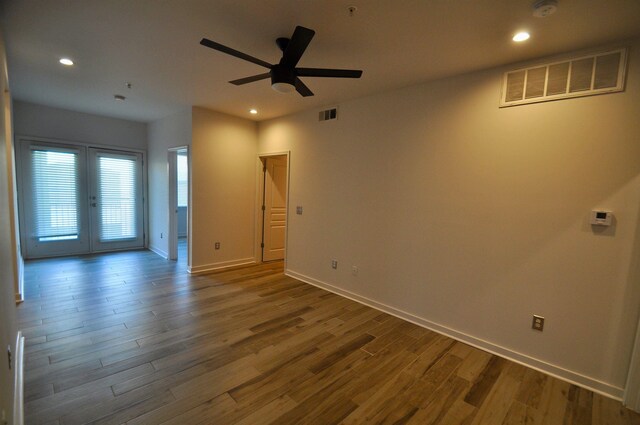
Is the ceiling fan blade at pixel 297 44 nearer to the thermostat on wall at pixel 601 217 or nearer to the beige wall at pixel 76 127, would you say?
the thermostat on wall at pixel 601 217

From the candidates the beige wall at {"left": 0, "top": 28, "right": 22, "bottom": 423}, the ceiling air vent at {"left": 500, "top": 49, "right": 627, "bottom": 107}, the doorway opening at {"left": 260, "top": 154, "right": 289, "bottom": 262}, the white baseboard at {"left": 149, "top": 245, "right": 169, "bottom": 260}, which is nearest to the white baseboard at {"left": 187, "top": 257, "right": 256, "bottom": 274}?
the doorway opening at {"left": 260, "top": 154, "right": 289, "bottom": 262}

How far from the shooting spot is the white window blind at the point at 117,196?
587cm

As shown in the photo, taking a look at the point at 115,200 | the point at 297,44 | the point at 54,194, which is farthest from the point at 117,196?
the point at 297,44

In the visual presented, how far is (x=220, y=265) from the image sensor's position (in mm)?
→ 5129

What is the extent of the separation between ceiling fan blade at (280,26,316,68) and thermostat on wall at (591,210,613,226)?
2590mm

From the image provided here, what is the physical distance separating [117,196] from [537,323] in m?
7.34

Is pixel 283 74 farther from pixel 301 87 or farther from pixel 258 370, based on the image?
pixel 258 370

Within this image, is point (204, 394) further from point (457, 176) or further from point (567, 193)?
point (567, 193)

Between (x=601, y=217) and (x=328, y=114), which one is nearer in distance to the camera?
(x=601, y=217)

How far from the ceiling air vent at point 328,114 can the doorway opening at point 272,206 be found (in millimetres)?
1439

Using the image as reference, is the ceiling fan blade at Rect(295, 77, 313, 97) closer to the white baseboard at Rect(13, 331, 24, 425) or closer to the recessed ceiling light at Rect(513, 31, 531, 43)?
the recessed ceiling light at Rect(513, 31, 531, 43)

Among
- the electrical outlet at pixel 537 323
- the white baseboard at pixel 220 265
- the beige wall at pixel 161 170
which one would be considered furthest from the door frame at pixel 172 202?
the electrical outlet at pixel 537 323

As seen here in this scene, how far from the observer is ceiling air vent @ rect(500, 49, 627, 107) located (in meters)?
2.20

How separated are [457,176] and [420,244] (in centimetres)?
86
